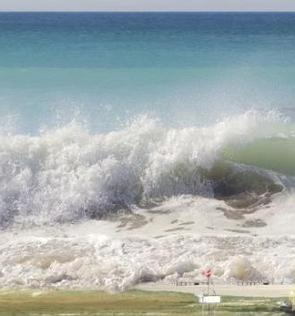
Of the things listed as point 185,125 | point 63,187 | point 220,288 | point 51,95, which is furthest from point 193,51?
point 220,288

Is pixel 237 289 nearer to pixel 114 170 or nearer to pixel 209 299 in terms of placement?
pixel 209 299

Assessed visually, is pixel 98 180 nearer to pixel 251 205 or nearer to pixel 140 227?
pixel 140 227

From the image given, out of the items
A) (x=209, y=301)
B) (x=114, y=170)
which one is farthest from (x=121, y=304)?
(x=114, y=170)

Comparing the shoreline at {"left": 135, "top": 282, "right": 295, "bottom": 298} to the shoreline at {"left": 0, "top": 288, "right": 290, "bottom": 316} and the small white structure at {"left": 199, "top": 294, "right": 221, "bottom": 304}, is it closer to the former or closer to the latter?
the shoreline at {"left": 0, "top": 288, "right": 290, "bottom": 316}

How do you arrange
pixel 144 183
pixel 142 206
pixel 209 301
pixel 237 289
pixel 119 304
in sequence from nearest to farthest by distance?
pixel 209 301 → pixel 119 304 → pixel 237 289 → pixel 142 206 → pixel 144 183

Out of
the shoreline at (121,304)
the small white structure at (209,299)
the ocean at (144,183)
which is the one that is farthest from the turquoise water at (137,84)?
the small white structure at (209,299)

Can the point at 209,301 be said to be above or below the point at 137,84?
below

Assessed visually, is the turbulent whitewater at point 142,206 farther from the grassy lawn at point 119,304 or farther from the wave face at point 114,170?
the grassy lawn at point 119,304
